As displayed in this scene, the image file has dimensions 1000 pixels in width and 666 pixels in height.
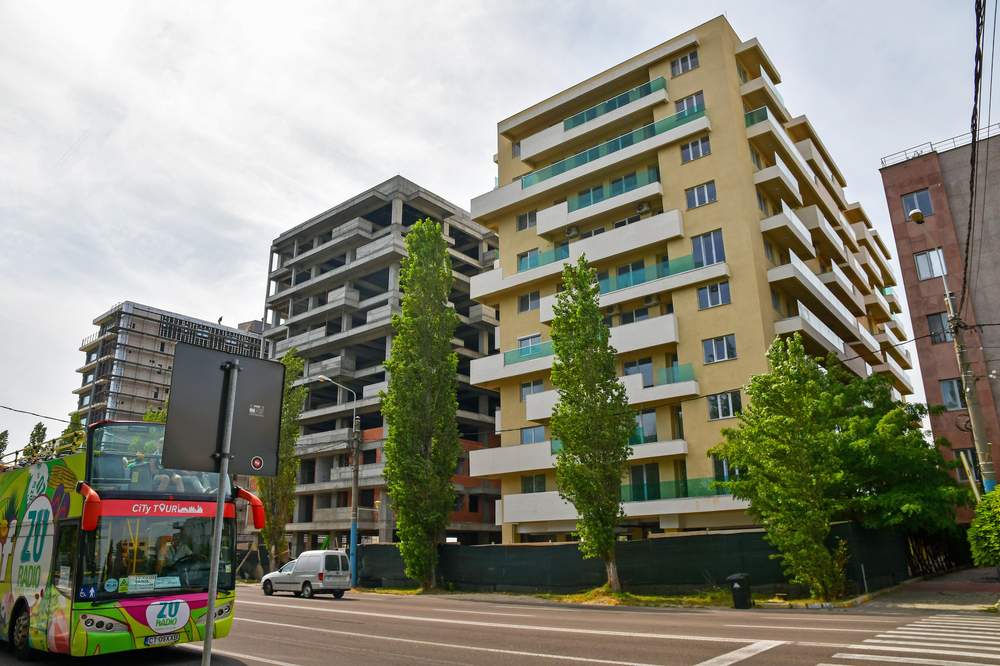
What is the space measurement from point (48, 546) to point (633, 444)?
2547 centimetres

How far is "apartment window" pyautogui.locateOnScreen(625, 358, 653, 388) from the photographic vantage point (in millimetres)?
31867

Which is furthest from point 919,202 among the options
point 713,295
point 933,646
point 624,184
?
point 933,646

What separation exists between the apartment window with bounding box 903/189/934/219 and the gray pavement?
3196 centimetres

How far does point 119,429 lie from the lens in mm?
9789

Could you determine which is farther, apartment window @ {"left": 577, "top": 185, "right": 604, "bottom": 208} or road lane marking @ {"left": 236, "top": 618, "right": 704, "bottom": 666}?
apartment window @ {"left": 577, "top": 185, "right": 604, "bottom": 208}

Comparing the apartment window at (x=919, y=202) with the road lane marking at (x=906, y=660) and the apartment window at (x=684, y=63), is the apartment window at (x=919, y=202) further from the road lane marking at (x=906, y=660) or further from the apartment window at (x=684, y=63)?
the road lane marking at (x=906, y=660)

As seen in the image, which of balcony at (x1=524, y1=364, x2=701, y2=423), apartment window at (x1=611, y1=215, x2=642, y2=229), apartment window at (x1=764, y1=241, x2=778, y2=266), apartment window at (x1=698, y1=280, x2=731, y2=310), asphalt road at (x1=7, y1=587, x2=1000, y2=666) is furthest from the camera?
apartment window at (x1=611, y1=215, x2=642, y2=229)

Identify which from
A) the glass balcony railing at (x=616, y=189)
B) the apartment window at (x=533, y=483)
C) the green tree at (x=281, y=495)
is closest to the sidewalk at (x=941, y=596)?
the apartment window at (x=533, y=483)

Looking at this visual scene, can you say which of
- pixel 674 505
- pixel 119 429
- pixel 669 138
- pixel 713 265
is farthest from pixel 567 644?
pixel 669 138

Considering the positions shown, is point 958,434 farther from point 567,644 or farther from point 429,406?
point 567,644

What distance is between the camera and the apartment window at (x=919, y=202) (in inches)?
1631

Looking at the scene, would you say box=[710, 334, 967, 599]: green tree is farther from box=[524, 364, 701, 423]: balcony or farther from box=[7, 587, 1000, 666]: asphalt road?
box=[524, 364, 701, 423]: balcony

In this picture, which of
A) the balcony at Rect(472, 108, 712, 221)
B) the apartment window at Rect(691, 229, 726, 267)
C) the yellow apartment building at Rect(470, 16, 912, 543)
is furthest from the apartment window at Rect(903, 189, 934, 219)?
the apartment window at Rect(691, 229, 726, 267)

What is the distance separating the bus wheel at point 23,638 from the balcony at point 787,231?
104ft
